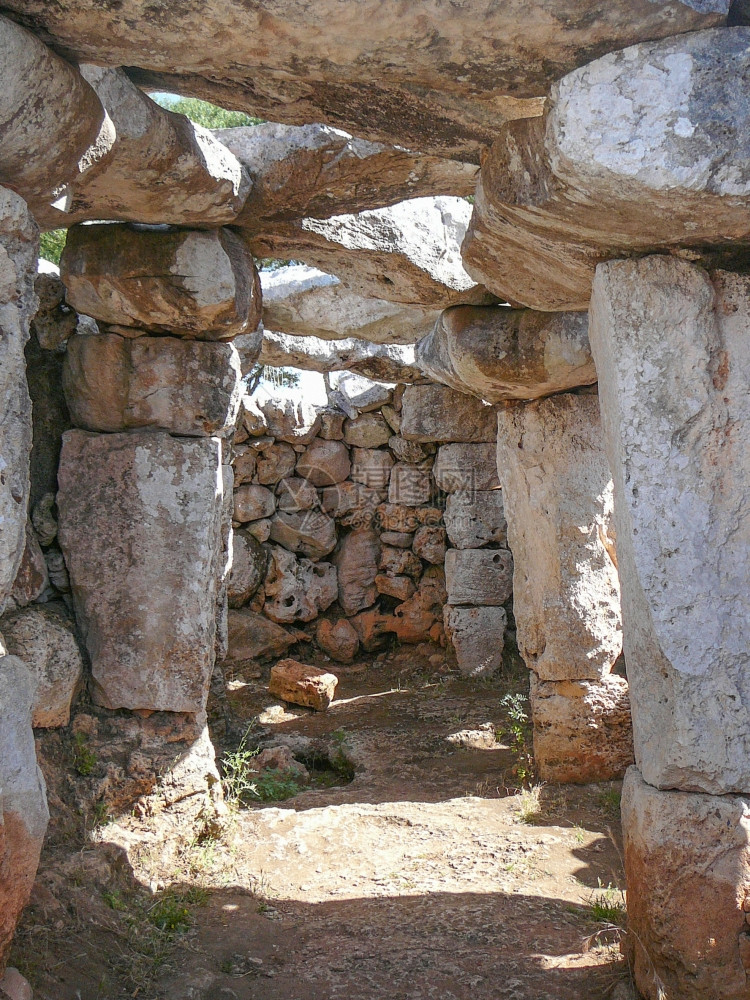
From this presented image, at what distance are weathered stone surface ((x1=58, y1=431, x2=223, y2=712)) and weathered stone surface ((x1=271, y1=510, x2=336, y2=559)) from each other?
14.6ft

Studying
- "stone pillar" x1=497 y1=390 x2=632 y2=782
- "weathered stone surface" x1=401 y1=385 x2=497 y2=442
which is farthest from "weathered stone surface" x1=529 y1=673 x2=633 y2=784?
"weathered stone surface" x1=401 y1=385 x2=497 y2=442

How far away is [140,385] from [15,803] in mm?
2256

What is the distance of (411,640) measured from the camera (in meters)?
8.51

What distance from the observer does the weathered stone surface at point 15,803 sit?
2.01 meters

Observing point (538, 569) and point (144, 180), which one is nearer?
point (144, 180)

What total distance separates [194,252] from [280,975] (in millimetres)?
2792

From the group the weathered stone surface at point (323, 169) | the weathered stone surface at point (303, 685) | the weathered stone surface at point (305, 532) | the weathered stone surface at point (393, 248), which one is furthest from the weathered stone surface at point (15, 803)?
Result: the weathered stone surface at point (305, 532)

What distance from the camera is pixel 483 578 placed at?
7703mm

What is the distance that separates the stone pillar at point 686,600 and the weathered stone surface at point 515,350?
197 cm

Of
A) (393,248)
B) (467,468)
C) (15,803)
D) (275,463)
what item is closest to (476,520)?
(467,468)

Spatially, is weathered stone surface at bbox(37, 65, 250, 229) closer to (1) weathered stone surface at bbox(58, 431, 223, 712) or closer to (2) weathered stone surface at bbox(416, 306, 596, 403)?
(1) weathered stone surface at bbox(58, 431, 223, 712)

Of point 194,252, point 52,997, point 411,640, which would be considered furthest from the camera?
point 411,640

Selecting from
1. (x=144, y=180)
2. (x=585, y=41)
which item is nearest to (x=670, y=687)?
(x=585, y=41)

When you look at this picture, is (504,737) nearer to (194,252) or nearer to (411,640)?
(411,640)
